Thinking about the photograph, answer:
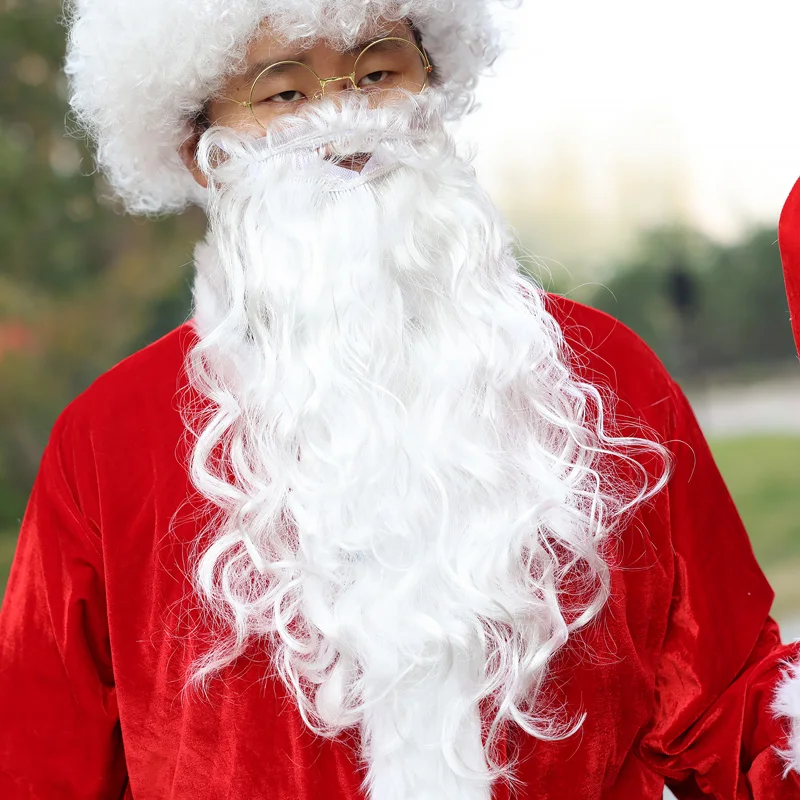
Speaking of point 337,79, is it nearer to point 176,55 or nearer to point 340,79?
point 340,79

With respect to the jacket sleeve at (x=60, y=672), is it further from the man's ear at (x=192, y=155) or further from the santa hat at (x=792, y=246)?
the santa hat at (x=792, y=246)

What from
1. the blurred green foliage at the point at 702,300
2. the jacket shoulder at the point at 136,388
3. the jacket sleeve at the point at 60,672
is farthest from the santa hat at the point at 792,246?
the blurred green foliage at the point at 702,300

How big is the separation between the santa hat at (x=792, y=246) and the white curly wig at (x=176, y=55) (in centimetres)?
68

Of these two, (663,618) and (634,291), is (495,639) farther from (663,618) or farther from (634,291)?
(634,291)

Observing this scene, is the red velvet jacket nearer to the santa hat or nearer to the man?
the man

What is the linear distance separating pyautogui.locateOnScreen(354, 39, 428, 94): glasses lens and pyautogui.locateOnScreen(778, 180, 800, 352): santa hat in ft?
2.06

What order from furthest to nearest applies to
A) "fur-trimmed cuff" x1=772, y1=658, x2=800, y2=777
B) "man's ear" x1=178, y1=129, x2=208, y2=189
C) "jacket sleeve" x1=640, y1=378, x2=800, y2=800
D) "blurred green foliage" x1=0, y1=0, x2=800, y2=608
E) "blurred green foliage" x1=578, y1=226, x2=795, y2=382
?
"blurred green foliage" x1=578, y1=226, x2=795, y2=382 → "blurred green foliage" x1=0, y1=0, x2=800, y2=608 → "man's ear" x1=178, y1=129, x2=208, y2=189 → "jacket sleeve" x1=640, y1=378, x2=800, y2=800 → "fur-trimmed cuff" x1=772, y1=658, x2=800, y2=777

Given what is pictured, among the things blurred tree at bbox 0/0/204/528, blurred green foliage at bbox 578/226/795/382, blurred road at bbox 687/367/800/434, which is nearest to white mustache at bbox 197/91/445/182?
blurred tree at bbox 0/0/204/528

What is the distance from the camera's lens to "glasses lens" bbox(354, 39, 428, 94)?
58.9 inches

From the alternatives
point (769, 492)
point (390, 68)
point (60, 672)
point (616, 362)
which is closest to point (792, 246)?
point (616, 362)

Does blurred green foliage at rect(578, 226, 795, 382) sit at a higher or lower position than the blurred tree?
lower

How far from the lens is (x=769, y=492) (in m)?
5.43

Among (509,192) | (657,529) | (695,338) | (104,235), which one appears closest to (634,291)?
(695,338)

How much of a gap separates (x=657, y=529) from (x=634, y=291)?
13.3 feet
